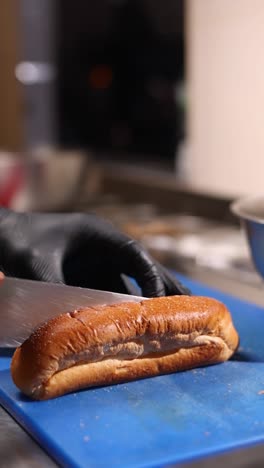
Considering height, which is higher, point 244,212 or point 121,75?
point 244,212

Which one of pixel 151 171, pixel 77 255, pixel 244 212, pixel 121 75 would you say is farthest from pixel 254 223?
pixel 121 75

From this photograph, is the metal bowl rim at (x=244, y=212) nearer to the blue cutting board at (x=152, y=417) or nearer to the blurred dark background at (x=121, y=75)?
the blue cutting board at (x=152, y=417)

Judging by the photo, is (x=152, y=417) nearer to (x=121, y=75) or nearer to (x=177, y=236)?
(x=177, y=236)

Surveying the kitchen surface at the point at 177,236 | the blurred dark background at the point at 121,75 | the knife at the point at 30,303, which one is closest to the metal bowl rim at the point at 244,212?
the kitchen surface at the point at 177,236

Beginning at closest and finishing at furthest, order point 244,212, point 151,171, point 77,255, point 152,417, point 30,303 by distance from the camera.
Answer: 1. point 152,417
2. point 30,303
3. point 77,255
4. point 244,212
5. point 151,171

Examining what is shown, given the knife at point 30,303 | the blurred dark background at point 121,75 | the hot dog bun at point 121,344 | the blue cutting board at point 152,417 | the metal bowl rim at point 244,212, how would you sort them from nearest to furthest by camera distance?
the blue cutting board at point 152,417
the hot dog bun at point 121,344
the knife at point 30,303
the metal bowl rim at point 244,212
the blurred dark background at point 121,75

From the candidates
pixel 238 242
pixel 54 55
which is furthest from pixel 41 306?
pixel 54 55
